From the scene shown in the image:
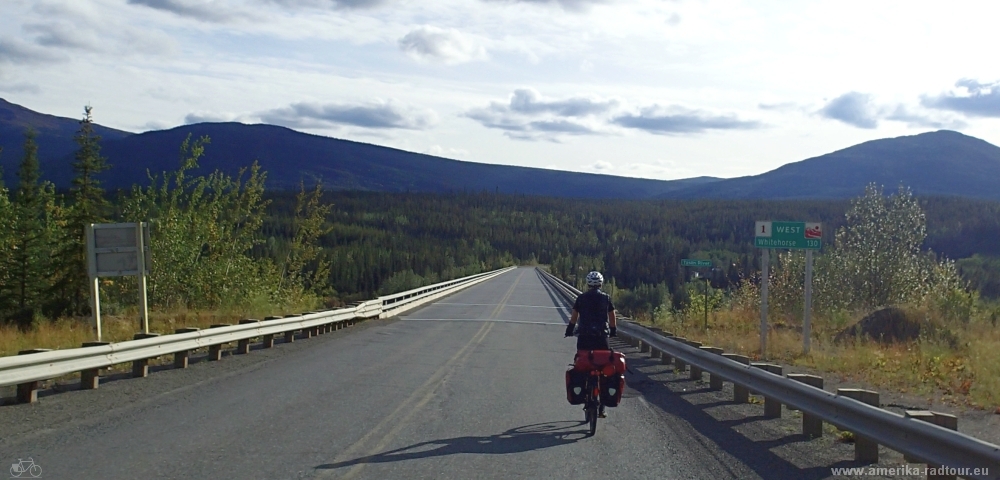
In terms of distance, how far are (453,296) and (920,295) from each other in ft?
85.4

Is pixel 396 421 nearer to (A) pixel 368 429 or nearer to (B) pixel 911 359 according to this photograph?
(A) pixel 368 429

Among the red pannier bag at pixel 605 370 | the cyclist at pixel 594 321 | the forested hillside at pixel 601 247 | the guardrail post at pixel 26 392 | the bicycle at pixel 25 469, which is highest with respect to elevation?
the cyclist at pixel 594 321

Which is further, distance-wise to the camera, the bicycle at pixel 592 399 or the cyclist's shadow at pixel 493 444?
the bicycle at pixel 592 399

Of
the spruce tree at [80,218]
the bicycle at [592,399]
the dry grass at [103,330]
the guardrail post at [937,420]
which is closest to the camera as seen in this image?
the guardrail post at [937,420]

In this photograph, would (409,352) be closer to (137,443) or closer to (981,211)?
(137,443)

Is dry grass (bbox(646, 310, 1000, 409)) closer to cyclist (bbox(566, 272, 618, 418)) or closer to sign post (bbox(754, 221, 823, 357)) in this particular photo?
sign post (bbox(754, 221, 823, 357))

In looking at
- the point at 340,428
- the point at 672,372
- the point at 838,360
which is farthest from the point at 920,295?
the point at 340,428

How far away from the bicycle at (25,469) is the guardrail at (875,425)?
6829 mm

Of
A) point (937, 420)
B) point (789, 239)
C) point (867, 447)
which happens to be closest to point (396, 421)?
point (867, 447)

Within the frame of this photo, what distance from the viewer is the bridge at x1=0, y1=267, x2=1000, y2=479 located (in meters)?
7.70

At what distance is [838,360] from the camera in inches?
642

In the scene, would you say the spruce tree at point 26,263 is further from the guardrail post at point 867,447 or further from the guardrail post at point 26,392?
the guardrail post at point 867,447

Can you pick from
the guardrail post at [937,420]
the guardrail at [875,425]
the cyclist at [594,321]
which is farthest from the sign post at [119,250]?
the guardrail post at [937,420]

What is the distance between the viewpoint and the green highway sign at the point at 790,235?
1841cm
